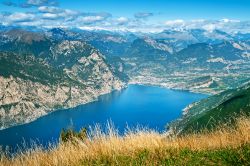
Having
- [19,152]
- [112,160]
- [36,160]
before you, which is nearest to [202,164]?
[112,160]

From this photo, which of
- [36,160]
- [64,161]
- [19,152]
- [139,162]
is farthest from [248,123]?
[19,152]

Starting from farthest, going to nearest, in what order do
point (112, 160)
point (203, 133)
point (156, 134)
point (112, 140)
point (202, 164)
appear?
point (203, 133)
point (156, 134)
point (112, 140)
point (112, 160)
point (202, 164)

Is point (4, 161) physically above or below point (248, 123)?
below

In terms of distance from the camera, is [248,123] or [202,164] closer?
[202,164]

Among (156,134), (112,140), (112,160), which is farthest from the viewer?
(156,134)

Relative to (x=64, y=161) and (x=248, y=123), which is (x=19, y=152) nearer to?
(x=64, y=161)

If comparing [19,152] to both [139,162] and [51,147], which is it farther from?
[139,162]
